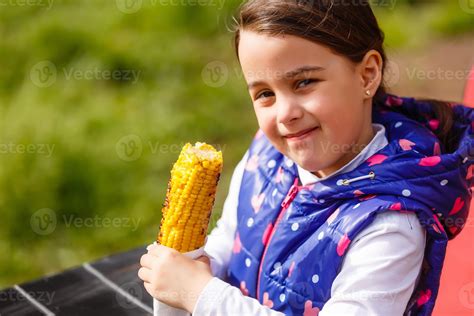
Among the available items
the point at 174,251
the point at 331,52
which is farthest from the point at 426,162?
the point at 174,251

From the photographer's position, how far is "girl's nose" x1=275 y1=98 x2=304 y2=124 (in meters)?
1.66

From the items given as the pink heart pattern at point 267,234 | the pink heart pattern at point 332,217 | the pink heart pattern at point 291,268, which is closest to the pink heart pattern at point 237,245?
the pink heart pattern at point 267,234

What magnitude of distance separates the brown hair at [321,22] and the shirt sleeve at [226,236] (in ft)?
1.60

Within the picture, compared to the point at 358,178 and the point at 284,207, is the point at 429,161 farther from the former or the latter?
the point at 284,207

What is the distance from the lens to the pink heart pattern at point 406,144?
174 cm

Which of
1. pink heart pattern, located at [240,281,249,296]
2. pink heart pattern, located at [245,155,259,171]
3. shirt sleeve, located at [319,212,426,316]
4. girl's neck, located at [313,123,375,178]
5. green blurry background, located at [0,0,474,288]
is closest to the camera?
shirt sleeve, located at [319,212,426,316]

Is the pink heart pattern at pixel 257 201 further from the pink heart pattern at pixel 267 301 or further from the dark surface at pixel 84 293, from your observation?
the dark surface at pixel 84 293

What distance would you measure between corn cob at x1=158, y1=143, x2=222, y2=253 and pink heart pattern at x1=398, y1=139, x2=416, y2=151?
1.43 ft

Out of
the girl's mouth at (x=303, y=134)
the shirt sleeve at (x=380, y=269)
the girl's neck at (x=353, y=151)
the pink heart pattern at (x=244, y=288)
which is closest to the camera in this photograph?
the shirt sleeve at (x=380, y=269)

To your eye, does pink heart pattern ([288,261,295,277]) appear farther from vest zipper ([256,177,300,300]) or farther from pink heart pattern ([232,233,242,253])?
pink heart pattern ([232,233,242,253])

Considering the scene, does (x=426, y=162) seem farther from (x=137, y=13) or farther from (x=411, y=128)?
(x=137, y=13)

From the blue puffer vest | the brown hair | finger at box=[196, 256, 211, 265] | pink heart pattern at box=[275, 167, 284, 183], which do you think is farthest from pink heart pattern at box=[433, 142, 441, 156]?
finger at box=[196, 256, 211, 265]

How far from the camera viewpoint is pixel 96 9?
5.02 meters

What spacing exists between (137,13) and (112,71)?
66cm
